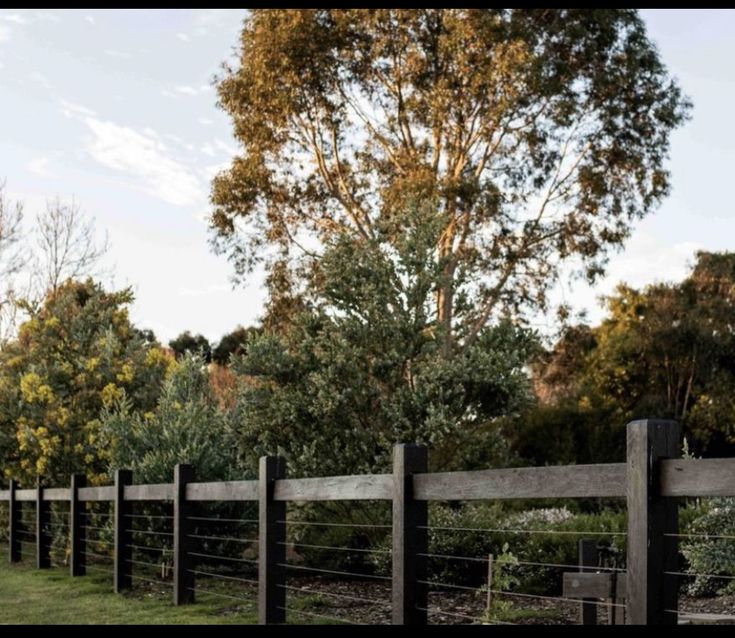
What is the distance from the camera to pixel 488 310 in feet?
97.3


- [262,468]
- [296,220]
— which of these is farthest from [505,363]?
[296,220]

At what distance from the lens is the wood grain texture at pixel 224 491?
937 centimetres

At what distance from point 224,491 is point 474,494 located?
12.7 ft

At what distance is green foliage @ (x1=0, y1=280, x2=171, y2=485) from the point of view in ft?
60.5

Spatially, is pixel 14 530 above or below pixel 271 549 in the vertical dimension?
below

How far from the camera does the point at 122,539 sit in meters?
12.5

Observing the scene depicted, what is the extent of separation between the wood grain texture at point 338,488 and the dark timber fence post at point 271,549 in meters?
0.10

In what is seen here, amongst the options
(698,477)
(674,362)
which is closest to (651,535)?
(698,477)

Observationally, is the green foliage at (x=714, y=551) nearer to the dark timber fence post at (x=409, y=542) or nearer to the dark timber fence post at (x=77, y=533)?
the dark timber fence post at (x=409, y=542)

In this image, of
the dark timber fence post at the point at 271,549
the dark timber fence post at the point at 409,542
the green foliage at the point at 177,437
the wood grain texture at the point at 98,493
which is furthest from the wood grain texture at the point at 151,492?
the dark timber fence post at the point at 409,542

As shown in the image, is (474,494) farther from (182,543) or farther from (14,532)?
(14,532)

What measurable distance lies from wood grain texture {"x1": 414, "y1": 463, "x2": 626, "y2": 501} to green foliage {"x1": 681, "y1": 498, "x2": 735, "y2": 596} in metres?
4.63

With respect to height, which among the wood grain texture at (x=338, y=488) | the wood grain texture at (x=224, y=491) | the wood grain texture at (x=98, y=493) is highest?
the wood grain texture at (x=338, y=488)

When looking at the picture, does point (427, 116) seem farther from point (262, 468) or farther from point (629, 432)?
point (629, 432)
